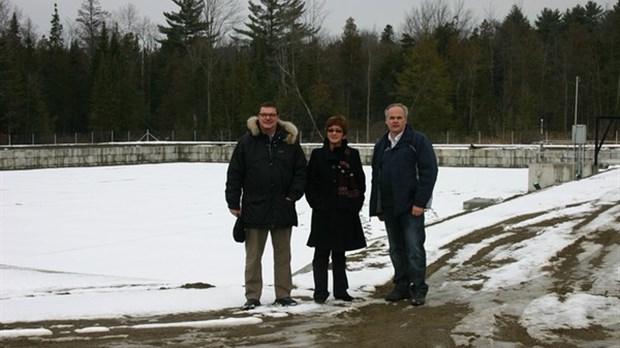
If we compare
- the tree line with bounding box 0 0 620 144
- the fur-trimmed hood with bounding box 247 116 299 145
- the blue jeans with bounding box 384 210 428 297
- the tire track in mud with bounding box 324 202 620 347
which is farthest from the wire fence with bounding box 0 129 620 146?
the fur-trimmed hood with bounding box 247 116 299 145

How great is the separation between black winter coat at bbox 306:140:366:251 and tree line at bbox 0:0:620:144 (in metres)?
44.0

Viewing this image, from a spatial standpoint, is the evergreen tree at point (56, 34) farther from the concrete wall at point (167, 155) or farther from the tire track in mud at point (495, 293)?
the tire track in mud at point (495, 293)

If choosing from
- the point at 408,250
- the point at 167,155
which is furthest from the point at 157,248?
the point at 167,155

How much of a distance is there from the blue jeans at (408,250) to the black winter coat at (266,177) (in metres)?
0.84

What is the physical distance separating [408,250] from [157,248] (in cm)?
691

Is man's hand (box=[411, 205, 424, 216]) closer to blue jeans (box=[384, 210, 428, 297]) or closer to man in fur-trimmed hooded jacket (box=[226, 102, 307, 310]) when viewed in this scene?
blue jeans (box=[384, 210, 428, 297])

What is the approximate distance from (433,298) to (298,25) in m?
52.6

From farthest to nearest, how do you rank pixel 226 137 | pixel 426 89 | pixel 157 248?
pixel 226 137
pixel 426 89
pixel 157 248

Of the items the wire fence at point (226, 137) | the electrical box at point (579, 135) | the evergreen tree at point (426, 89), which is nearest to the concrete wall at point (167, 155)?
the wire fence at point (226, 137)

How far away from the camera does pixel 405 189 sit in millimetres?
5707

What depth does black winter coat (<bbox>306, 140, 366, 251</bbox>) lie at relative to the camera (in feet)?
19.0

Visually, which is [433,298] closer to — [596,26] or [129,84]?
[129,84]

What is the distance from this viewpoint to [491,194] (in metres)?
21.1

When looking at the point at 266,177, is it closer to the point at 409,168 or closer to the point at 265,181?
the point at 265,181
